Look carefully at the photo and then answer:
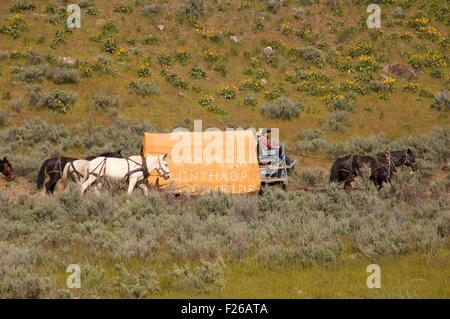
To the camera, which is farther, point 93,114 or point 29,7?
point 29,7

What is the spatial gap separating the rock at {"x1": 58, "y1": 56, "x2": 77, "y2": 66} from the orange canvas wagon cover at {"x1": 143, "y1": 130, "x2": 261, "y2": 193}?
15608 millimetres

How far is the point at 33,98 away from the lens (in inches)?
958

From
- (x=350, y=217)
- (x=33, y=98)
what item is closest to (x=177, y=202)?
(x=350, y=217)

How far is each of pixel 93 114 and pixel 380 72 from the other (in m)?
19.8

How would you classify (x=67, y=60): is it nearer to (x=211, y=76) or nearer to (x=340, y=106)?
(x=211, y=76)

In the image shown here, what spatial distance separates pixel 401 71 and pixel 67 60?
22686 mm

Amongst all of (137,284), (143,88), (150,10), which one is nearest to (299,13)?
(150,10)

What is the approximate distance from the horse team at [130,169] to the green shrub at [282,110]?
11.5 m

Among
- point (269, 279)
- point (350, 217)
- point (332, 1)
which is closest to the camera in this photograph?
point (269, 279)

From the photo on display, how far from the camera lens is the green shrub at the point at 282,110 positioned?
26641 mm

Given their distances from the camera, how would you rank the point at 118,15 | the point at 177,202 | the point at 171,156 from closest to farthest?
the point at 177,202, the point at 171,156, the point at 118,15

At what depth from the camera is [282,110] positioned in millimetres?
26781

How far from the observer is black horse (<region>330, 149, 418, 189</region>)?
597 inches
